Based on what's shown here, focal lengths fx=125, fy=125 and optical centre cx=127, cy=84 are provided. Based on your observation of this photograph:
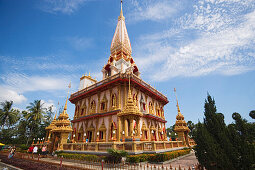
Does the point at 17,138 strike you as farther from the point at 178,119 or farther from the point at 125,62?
the point at 178,119

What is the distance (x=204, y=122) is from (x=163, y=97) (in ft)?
64.7

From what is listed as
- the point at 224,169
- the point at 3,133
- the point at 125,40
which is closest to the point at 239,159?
the point at 224,169

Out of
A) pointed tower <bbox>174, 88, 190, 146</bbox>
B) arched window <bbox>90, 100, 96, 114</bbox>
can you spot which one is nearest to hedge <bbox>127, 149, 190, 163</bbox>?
pointed tower <bbox>174, 88, 190, 146</bbox>

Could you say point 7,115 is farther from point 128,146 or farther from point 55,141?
point 128,146

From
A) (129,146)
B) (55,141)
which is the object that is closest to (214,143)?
(129,146)

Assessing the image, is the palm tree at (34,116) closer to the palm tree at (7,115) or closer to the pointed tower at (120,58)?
the palm tree at (7,115)

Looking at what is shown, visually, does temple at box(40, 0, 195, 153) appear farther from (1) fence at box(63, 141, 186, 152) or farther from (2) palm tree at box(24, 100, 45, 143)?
(2) palm tree at box(24, 100, 45, 143)

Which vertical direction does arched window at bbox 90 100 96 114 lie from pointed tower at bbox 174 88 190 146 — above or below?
above

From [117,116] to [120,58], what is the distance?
12876 mm

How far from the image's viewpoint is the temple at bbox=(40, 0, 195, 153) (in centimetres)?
1233

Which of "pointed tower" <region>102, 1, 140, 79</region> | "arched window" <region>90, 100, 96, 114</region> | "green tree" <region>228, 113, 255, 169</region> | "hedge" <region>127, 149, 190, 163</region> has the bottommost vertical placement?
"hedge" <region>127, 149, 190, 163</region>

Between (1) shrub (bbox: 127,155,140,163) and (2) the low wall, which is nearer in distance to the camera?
(1) shrub (bbox: 127,155,140,163)

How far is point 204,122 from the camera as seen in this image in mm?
6480

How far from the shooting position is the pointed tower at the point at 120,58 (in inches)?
961
